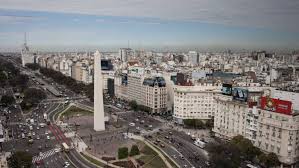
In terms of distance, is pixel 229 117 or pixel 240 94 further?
pixel 229 117

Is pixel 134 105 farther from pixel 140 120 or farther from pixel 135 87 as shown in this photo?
pixel 140 120

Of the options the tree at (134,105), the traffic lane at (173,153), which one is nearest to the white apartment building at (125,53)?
the tree at (134,105)

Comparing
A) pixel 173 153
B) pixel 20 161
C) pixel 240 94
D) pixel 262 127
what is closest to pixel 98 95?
pixel 173 153

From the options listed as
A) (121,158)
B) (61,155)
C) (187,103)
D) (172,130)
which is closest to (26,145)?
(61,155)

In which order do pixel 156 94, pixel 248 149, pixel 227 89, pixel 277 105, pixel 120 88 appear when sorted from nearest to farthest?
1. pixel 277 105
2. pixel 248 149
3. pixel 227 89
4. pixel 156 94
5. pixel 120 88

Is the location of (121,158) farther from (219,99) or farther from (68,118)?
(68,118)

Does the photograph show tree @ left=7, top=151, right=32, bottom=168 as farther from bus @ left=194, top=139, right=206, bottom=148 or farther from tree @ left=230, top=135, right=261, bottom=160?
tree @ left=230, top=135, right=261, bottom=160

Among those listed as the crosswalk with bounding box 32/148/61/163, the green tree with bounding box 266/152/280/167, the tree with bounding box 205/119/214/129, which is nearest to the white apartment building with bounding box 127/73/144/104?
the tree with bounding box 205/119/214/129

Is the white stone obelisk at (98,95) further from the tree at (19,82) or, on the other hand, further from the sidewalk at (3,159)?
the tree at (19,82)
